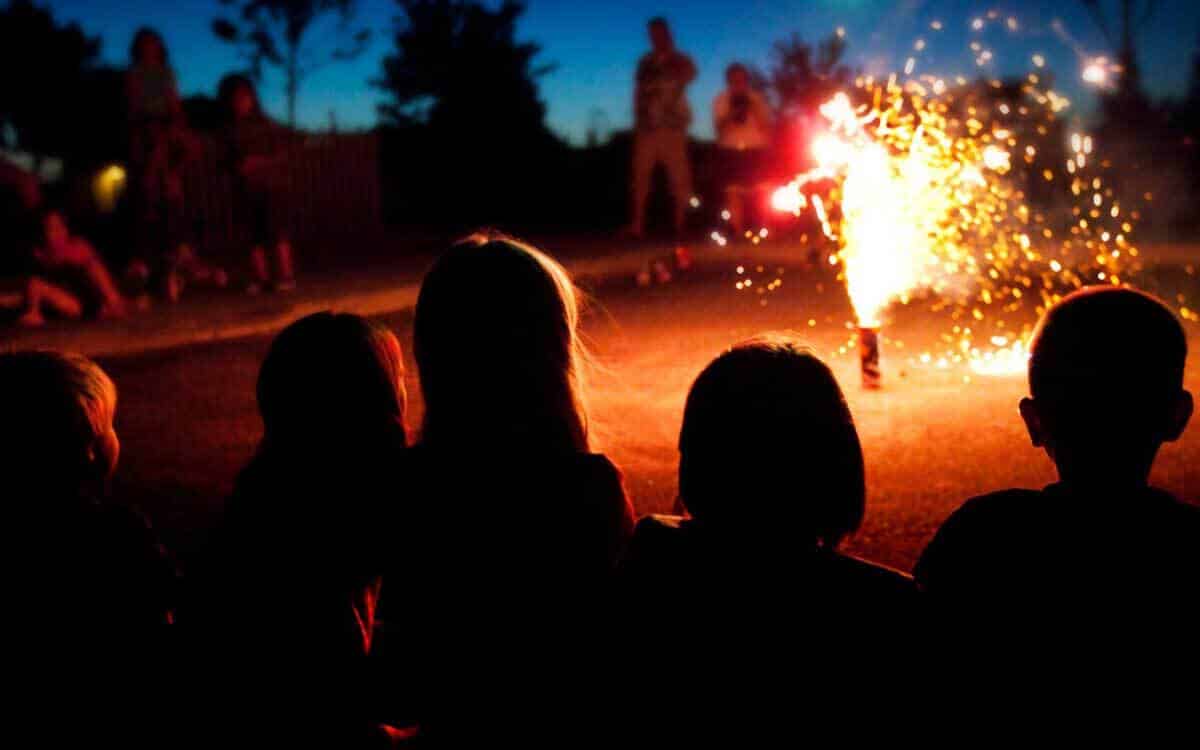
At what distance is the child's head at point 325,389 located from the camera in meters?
2.76

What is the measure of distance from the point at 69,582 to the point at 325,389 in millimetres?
670

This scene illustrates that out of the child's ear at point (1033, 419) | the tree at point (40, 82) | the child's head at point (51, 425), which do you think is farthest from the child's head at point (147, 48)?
the tree at point (40, 82)

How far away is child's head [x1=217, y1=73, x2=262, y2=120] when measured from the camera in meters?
12.3

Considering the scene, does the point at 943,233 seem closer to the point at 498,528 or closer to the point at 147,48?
the point at 147,48

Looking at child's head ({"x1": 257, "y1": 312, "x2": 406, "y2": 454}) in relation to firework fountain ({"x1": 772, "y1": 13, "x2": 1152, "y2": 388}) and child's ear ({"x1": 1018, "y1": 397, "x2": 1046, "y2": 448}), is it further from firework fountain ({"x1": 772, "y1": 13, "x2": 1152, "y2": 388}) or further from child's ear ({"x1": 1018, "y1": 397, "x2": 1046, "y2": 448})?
firework fountain ({"x1": 772, "y1": 13, "x2": 1152, "y2": 388})

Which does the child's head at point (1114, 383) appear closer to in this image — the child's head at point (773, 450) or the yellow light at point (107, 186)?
the child's head at point (773, 450)

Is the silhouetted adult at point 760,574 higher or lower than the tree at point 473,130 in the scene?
lower

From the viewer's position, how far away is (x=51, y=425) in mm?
2674

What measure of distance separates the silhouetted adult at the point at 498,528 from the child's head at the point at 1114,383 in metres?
0.95

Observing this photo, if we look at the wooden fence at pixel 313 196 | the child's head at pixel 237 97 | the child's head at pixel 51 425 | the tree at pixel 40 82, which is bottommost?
the child's head at pixel 51 425

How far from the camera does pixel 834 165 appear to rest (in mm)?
10719

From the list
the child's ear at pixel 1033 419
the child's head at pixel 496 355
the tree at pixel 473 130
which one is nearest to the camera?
the child's ear at pixel 1033 419

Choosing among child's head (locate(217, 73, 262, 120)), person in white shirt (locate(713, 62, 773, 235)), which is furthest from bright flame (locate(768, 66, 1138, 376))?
child's head (locate(217, 73, 262, 120))

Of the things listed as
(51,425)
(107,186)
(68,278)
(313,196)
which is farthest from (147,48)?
(51,425)
